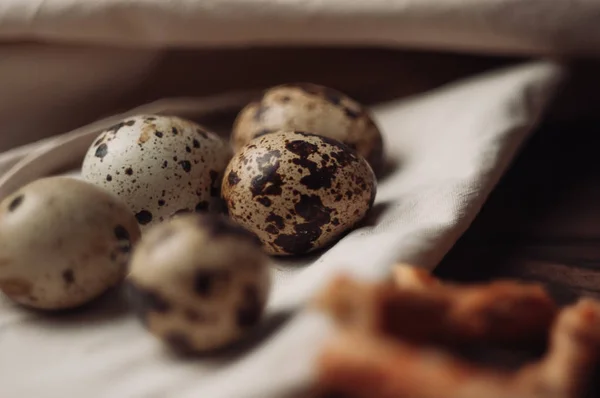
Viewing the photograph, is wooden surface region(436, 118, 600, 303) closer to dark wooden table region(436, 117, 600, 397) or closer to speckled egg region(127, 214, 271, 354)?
dark wooden table region(436, 117, 600, 397)

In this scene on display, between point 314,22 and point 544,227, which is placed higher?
point 314,22

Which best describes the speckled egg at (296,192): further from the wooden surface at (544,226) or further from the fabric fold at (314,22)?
the fabric fold at (314,22)

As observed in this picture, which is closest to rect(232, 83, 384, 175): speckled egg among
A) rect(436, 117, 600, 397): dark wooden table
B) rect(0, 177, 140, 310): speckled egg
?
rect(436, 117, 600, 397): dark wooden table

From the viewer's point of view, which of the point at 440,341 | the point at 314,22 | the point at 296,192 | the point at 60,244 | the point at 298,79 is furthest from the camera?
the point at 298,79

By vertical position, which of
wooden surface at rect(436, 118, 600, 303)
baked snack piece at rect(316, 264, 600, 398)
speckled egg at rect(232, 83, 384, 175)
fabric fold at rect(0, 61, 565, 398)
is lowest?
wooden surface at rect(436, 118, 600, 303)

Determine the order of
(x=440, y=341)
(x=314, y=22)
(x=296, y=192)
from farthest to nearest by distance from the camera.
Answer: (x=314, y=22) → (x=296, y=192) → (x=440, y=341)

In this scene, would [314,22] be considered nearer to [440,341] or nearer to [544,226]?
[544,226]

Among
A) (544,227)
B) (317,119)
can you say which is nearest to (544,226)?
(544,227)
